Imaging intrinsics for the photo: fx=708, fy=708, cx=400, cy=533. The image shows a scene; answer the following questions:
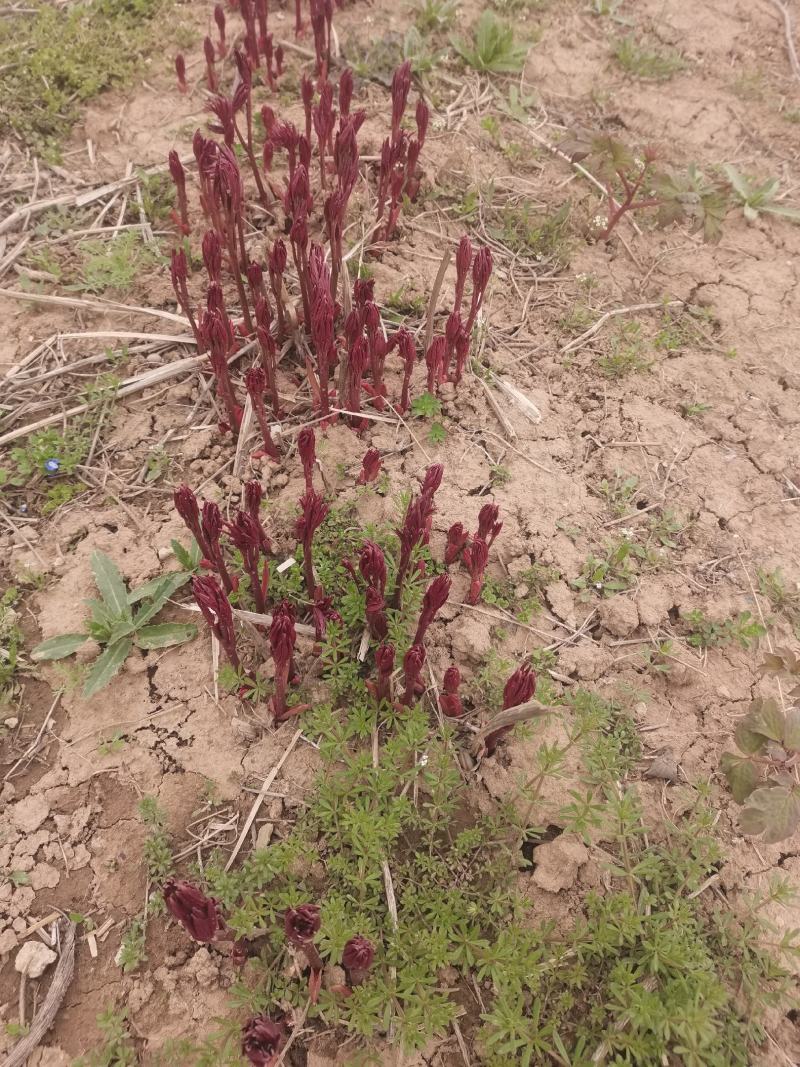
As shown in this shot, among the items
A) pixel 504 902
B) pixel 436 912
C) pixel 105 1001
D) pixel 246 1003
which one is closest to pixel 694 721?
pixel 504 902

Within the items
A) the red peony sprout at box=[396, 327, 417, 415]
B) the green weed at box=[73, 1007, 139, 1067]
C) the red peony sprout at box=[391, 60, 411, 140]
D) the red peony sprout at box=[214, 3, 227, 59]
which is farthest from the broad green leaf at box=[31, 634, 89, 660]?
the red peony sprout at box=[214, 3, 227, 59]

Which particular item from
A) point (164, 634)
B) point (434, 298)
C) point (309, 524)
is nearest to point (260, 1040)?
point (164, 634)

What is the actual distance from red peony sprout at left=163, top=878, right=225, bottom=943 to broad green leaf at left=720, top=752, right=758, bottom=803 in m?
1.81

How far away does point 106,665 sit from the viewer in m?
2.85

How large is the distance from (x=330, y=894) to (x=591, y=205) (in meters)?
4.39

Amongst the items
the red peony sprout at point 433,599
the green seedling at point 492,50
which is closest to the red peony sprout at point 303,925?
the red peony sprout at point 433,599

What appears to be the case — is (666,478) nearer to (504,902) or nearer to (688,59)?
(504,902)

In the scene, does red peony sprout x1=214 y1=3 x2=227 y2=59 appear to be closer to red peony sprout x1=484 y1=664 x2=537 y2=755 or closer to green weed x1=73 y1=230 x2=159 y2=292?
green weed x1=73 y1=230 x2=159 y2=292

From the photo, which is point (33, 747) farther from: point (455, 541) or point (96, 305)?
point (96, 305)

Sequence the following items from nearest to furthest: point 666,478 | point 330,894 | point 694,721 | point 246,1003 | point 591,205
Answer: point 246,1003, point 330,894, point 694,721, point 666,478, point 591,205

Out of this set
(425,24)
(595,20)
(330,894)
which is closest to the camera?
(330,894)

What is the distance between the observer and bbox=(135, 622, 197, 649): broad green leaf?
9.59 feet

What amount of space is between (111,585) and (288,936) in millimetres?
1596

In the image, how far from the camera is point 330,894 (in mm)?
2408
